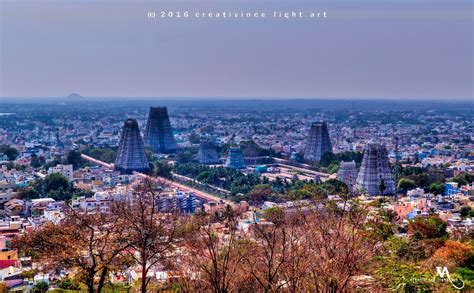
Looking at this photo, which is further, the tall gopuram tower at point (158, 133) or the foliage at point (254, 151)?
the tall gopuram tower at point (158, 133)

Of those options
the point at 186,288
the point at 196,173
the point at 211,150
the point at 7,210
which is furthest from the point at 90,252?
the point at 211,150

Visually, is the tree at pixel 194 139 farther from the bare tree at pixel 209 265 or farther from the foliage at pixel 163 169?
the bare tree at pixel 209 265

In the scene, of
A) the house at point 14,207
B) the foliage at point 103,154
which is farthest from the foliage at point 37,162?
the house at point 14,207

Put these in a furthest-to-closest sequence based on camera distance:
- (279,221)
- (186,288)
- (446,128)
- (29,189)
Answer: (446,128) → (29,189) → (279,221) → (186,288)

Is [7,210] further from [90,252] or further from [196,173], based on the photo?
[90,252]

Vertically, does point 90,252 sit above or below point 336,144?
above

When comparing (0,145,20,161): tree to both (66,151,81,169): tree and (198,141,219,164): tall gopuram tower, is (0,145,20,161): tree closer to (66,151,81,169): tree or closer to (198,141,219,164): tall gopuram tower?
(66,151,81,169): tree

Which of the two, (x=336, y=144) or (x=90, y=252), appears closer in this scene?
(x=90, y=252)
